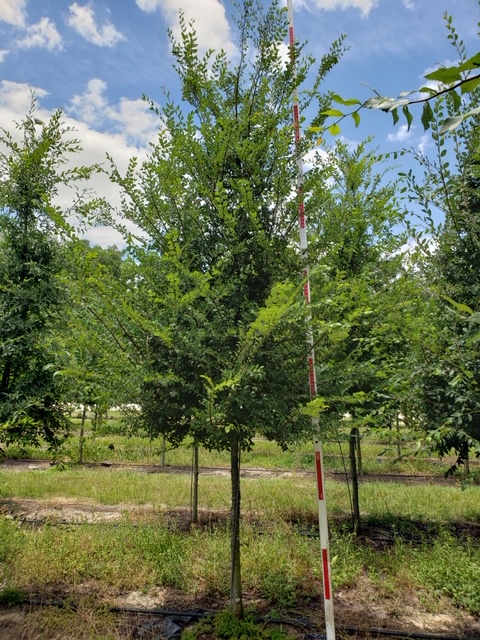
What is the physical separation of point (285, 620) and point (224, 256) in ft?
11.8

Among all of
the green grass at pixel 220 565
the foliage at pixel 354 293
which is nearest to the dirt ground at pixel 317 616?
the green grass at pixel 220 565

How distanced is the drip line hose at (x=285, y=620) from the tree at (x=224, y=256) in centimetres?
55

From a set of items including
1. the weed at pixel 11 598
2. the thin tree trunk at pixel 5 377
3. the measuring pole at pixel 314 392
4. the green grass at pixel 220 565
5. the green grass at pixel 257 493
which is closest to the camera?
the measuring pole at pixel 314 392

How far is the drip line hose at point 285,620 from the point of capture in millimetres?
4102

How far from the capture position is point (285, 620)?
4320 millimetres

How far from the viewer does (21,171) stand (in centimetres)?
578

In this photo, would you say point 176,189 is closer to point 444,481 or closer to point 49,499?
point 49,499

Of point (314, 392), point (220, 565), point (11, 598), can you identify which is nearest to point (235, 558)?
point (220, 565)

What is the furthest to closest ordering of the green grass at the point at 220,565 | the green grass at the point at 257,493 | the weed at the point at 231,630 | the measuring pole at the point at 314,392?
the green grass at the point at 257,493 < the green grass at the point at 220,565 < the weed at the point at 231,630 < the measuring pole at the point at 314,392

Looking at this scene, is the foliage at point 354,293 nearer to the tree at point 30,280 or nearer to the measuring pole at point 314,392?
the measuring pole at point 314,392

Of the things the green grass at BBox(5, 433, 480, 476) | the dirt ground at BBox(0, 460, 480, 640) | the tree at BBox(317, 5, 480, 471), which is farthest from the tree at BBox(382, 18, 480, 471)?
the green grass at BBox(5, 433, 480, 476)

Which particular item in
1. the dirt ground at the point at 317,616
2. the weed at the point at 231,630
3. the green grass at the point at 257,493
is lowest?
the dirt ground at the point at 317,616

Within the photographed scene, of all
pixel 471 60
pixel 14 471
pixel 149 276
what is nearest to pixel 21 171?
pixel 149 276

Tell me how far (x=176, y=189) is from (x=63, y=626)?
4.15 metres
